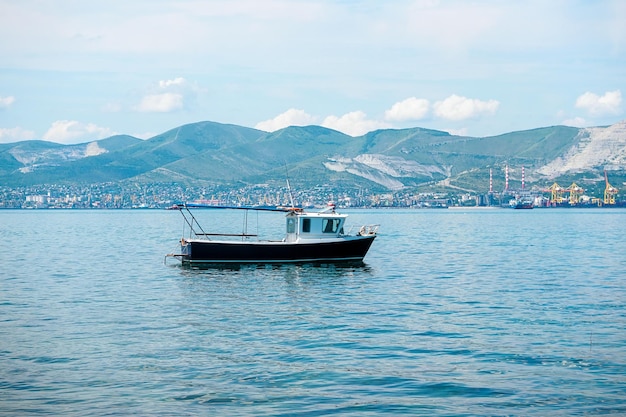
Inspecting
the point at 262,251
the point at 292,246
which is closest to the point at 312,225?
the point at 292,246

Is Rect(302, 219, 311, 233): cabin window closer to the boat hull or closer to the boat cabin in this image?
the boat cabin

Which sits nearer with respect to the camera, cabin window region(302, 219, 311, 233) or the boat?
the boat

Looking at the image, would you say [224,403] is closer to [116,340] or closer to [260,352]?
[260,352]

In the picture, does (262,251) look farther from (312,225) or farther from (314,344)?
(314,344)

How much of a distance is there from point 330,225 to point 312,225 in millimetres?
1544

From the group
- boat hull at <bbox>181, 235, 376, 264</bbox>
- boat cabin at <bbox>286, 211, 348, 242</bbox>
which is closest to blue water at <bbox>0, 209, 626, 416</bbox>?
boat hull at <bbox>181, 235, 376, 264</bbox>

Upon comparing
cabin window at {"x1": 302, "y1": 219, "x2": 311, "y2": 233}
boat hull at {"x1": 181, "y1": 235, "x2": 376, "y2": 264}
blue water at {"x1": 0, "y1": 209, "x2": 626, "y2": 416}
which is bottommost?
blue water at {"x1": 0, "y1": 209, "x2": 626, "y2": 416}

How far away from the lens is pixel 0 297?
1828 inches

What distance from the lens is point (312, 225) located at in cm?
6341

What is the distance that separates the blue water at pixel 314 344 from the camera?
22.8m

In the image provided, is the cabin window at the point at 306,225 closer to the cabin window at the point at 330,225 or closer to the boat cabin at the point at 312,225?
the boat cabin at the point at 312,225

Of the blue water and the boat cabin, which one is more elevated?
the boat cabin

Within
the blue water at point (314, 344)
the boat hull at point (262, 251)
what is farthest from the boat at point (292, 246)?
the blue water at point (314, 344)

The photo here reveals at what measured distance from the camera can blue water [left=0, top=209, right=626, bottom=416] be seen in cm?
2280
